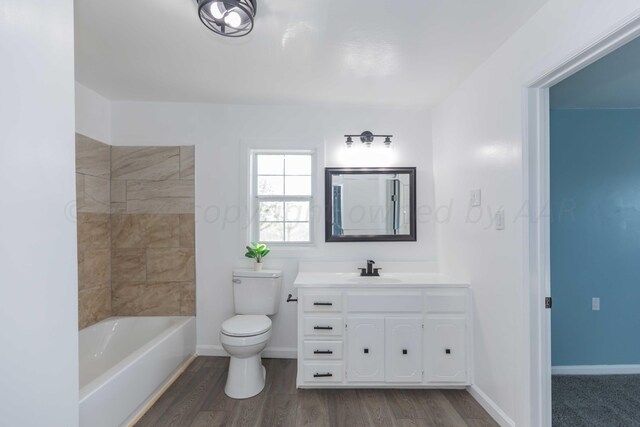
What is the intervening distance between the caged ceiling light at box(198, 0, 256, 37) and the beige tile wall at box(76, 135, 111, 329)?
65.8 inches

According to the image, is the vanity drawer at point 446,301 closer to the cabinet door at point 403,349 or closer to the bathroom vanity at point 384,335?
the bathroom vanity at point 384,335

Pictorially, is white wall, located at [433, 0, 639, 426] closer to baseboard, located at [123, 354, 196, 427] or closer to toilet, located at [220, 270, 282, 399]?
toilet, located at [220, 270, 282, 399]

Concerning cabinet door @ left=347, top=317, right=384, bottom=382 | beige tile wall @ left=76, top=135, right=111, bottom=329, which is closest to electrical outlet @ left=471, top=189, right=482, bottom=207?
cabinet door @ left=347, top=317, right=384, bottom=382

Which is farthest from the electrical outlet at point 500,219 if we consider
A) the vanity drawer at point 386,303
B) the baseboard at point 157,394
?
the baseboard at point 157,394

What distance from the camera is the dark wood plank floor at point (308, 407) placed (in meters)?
1.89

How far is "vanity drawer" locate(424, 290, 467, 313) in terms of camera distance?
2.21m

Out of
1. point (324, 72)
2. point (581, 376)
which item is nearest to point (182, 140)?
point (324, 72)

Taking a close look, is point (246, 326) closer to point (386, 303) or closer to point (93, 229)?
point (386, 303)

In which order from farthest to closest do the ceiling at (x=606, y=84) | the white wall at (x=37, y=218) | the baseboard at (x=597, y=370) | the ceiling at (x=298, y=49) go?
the baseboard at (x=597, y=370) < the ceiling at (x=606, y=84) < the ceiling at (x=298, y=49) < the white wall at (x=37, y=218)

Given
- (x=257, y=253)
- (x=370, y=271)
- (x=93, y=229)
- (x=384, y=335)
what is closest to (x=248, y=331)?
(x=257, y=253)

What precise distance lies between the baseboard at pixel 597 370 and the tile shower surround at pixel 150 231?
128 inches

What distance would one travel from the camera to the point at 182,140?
278cm

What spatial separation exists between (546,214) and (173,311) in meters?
2.96

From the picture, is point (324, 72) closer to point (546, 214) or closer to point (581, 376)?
point (546, 214)
